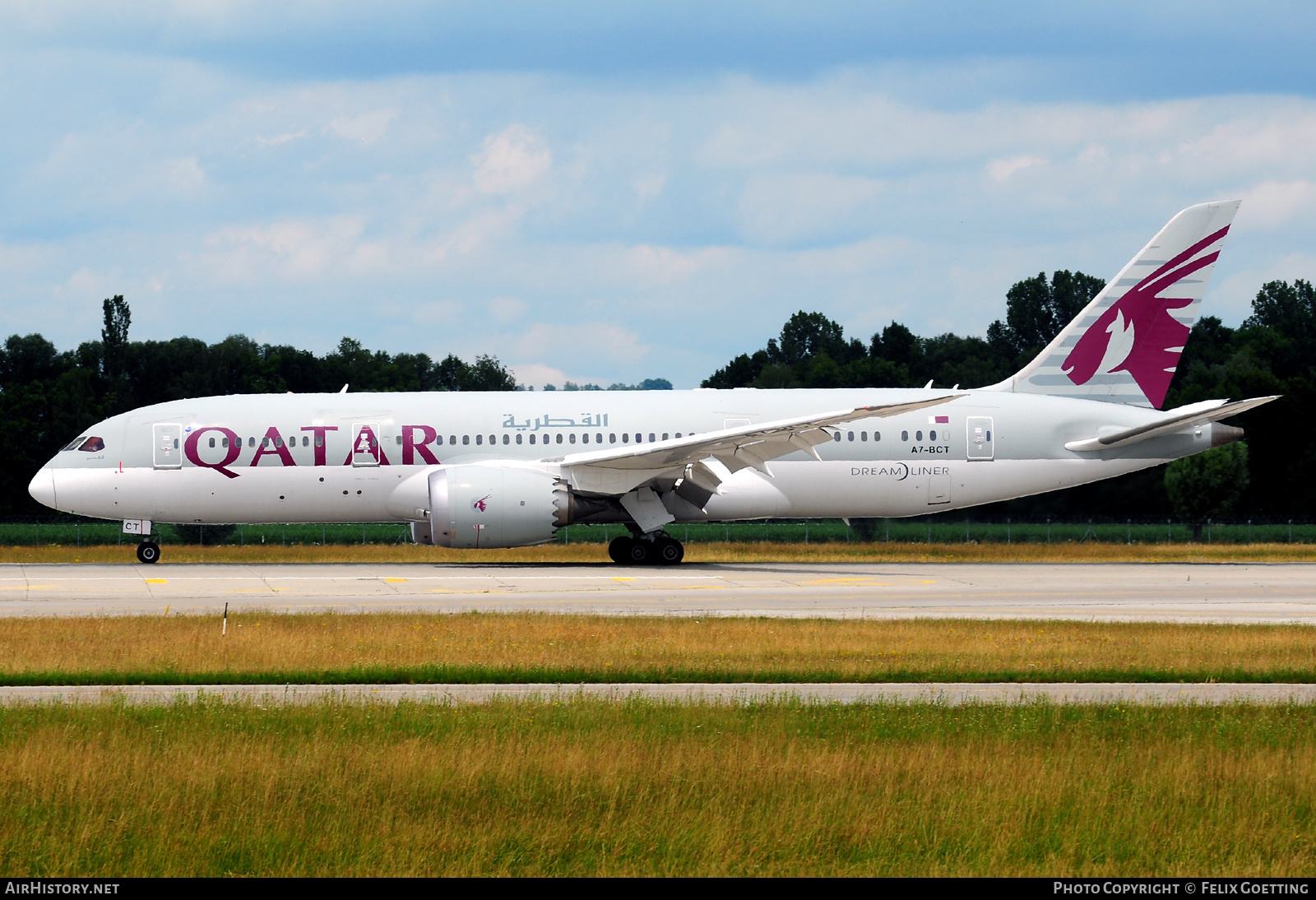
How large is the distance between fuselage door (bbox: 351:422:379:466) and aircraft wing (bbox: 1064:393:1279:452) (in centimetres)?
1745

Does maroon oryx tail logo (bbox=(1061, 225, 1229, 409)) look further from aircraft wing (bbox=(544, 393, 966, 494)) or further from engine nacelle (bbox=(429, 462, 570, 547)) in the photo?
engine nacelle (bbox=(429, 462, 570, 547))

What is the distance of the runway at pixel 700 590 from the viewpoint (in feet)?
74.8

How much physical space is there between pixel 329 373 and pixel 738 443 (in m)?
55.7

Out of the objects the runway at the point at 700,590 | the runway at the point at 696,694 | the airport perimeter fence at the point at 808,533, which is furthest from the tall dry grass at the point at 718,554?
the runway at the point at 696,694

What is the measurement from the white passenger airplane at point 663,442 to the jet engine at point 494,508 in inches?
32.4

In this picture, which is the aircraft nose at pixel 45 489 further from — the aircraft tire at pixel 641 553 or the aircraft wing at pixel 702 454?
the aircraft tire at pixel 641 553

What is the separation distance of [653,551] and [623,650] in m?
17.2

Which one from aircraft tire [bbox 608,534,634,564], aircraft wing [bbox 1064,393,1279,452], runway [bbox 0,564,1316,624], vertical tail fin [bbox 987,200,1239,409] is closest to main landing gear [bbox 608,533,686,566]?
aircraft tire [bbox 608,534,634,564]

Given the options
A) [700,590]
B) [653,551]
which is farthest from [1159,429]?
[700,590]

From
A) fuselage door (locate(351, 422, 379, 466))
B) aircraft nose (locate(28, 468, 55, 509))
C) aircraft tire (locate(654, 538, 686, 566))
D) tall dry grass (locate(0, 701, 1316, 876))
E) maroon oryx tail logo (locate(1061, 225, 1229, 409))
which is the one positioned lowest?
tall dry grass (locate(0, 701, 1316, 876))

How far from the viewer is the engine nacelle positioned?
31.0m

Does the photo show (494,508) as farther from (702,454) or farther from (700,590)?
(700,590)

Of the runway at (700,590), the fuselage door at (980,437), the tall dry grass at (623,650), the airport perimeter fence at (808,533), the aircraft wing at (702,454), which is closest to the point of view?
the tall dry grass at (623,650)

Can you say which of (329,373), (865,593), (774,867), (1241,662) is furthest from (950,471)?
(329,373)
